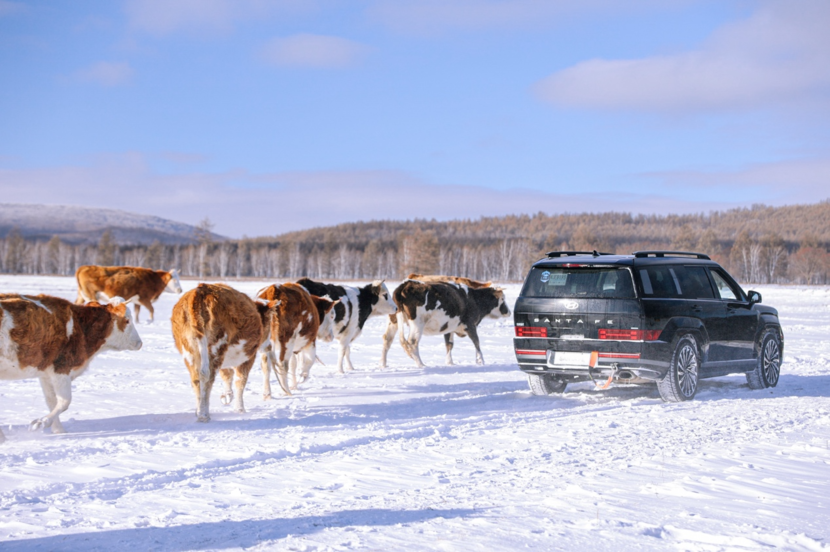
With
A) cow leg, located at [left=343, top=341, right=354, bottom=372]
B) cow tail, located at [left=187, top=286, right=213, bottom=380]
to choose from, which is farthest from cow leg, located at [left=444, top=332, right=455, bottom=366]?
cow tail, located at [left=187, top=286, right=213, bottom=380]

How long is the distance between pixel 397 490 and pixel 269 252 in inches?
7066

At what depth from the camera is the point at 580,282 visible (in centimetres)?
1052

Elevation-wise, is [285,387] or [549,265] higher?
[549,265]

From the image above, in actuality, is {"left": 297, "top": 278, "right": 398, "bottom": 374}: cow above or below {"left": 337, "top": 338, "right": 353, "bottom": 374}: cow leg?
above

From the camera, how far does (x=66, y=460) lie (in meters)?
6.71

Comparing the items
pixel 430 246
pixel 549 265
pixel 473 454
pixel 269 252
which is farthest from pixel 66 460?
pixel 269 252

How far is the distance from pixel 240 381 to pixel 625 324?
5.25 m

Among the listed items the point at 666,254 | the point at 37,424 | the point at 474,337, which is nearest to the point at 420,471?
the point at 37,424

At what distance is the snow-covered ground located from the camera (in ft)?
15.4

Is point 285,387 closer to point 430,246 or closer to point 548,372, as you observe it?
point 548,372

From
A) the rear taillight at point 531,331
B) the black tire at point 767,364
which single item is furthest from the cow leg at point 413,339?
the black tire at point 767,364

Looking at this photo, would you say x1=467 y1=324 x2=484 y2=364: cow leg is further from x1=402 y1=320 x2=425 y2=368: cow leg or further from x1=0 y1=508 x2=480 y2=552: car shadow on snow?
x1=0 y1=508 x2=480 y2=552: car shadow on snow

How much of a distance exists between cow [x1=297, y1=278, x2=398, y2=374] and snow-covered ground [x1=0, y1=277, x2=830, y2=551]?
364 centimetres

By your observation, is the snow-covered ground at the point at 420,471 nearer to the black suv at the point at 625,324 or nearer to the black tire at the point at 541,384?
the black tire at the point at 541,384
